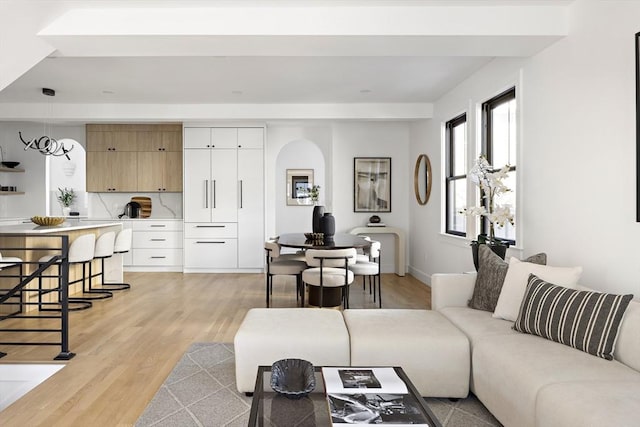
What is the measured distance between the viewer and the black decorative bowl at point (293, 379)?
1758 millimetres

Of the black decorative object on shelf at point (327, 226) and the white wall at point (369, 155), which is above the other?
the white wall at point (369, 155)

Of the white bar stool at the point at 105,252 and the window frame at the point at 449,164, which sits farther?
the window frame at the point at 449,164

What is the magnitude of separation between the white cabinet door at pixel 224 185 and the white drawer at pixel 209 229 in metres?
0.08

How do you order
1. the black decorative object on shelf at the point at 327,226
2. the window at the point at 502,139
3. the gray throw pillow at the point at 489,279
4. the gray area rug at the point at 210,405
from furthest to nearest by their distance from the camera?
the black decorative object on shelf at the point at 327,226 < the window at the point at 502,139 < the gray throw pillow at the point at 489,279 < the gray area rug at the point at 210,405

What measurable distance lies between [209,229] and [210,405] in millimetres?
4982

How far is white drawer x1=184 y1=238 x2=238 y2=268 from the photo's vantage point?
734 cm

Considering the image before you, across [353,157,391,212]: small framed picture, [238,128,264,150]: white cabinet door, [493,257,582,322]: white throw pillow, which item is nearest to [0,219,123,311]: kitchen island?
[238,128,264,150]: white cabinet door

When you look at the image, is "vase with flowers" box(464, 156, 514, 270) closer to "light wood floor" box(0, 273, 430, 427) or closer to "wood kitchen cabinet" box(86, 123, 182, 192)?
"light wood floor" box(0, 273, 430, 427)

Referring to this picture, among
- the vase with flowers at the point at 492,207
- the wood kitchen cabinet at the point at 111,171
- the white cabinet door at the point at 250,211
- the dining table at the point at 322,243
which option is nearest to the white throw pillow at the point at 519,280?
the vase with flowers at the point at 492,207

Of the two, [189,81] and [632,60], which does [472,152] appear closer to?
[632,60]

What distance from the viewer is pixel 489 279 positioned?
3.09 meters

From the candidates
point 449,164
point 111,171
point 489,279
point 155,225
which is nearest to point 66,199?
point 111,171

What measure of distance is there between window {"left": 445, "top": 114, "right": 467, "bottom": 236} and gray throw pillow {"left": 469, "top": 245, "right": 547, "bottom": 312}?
91.3 inches

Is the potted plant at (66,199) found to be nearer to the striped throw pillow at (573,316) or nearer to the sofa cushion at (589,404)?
the striped throw pillow at (573,316)
